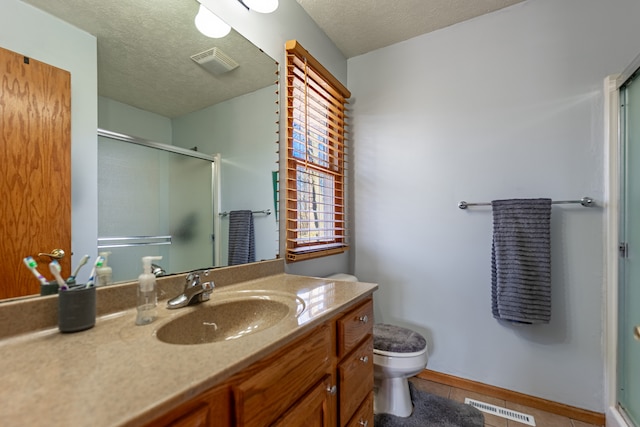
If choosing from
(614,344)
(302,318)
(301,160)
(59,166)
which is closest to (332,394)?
(302,318)

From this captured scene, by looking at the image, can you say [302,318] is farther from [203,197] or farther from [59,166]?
[59,166]

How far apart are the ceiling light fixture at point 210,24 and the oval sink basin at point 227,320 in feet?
3.58

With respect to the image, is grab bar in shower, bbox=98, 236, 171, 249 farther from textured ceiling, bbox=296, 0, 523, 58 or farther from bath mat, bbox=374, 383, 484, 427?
textured ceiling, bbox=296, 0, 523, 58

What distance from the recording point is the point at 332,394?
36.5 inches

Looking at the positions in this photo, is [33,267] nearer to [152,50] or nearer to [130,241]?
[130,241]

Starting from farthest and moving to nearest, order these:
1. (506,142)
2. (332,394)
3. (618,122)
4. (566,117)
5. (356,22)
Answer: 1. (356,22)
2. (506,142)
3. (566,117)
4. (618,122)
5. (332,394)

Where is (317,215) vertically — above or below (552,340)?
above

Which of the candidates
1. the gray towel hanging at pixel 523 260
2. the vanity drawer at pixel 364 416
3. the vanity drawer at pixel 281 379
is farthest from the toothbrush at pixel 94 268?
the gray towel hanging at pixel 523 260

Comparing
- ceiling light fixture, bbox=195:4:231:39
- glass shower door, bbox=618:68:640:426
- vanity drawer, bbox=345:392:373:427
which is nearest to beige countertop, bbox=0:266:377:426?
vanity drawer, bbox=345:392:373:427

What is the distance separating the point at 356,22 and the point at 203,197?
1550mm

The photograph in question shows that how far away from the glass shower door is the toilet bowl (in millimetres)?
954

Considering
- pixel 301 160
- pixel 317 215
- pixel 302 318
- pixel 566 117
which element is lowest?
pixel 302 318

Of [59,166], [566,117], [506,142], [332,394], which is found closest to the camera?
[59,166]

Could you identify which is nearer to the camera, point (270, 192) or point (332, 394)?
point (332, 394)
